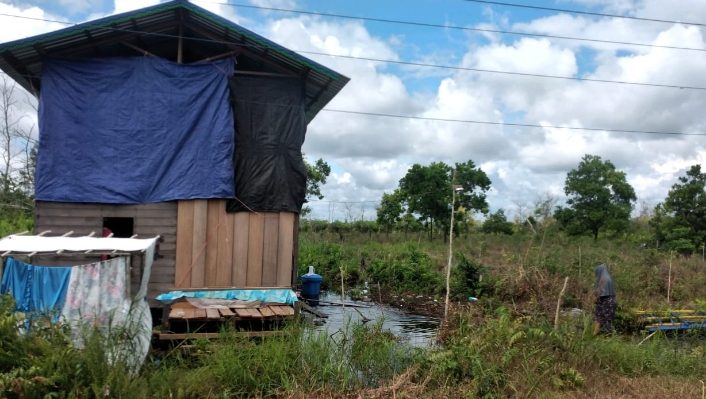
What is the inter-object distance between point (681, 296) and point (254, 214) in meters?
14.9

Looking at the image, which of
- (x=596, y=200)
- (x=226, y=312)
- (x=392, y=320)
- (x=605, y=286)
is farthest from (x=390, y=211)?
(x=226, y=312)

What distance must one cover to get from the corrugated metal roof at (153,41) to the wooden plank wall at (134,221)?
9.29 feet

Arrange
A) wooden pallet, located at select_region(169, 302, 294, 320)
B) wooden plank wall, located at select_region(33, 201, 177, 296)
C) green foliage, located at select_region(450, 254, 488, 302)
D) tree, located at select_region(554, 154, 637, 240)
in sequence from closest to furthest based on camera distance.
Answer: wooden pallet, located at select_region(169, 302, 294, 320)
wooden plank wall, located at select_region(33, 201, 177, 296)
green foliage, located at select_region(450, 254, 488, 302)
tree, located at select_region(554, 154, 637, 240)

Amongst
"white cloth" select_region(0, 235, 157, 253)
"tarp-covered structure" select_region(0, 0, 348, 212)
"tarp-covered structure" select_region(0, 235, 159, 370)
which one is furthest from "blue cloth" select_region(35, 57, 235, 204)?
"tarp-covered structure" select_region(0, 235, 159, 370)

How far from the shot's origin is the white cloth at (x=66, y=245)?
7336 mm

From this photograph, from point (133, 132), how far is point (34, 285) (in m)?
3.73

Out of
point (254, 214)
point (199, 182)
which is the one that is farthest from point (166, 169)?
point (254, 214)

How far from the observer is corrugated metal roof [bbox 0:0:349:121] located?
31.5 ft

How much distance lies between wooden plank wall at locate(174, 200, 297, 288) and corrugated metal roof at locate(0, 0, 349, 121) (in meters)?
3.14

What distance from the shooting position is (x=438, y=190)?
30750 millimetres

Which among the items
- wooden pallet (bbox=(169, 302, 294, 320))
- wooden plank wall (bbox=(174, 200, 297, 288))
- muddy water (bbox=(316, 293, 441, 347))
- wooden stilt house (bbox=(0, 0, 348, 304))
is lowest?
muddy water (bbox=(316, 293, 441, 347))

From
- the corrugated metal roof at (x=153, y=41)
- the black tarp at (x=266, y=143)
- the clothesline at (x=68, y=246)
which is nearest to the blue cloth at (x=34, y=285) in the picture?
the clothesline at (x=68, y=246)

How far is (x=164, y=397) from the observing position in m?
6.14

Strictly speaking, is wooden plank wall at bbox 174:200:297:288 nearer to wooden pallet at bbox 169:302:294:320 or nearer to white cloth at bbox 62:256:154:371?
wooden pallet at bbox 169:302:294:320
